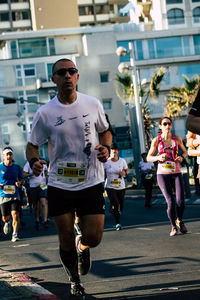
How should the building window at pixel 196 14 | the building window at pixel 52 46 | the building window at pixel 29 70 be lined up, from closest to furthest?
the building window at pixel 29 70 → the building window at pixel 52 46 → the building window at pixel 196 14

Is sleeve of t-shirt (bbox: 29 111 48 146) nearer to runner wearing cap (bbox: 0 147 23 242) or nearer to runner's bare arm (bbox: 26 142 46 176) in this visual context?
runner's bare arm (bbox: 26 142 46 176)

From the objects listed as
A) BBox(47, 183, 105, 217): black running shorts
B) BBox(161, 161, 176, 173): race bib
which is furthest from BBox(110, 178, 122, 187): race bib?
BBox(47, 183, 105, 217): black running shorts

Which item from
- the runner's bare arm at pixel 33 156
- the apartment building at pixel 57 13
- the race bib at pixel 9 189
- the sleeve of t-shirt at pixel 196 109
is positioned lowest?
the race bib at pixel 9 189

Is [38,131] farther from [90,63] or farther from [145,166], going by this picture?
[90,63]

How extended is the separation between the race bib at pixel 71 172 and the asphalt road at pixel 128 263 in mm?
1066

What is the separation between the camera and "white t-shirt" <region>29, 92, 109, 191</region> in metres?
5.74

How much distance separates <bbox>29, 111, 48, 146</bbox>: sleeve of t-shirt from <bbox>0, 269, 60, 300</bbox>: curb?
131 centimetres

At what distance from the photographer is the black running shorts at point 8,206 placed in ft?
42.6

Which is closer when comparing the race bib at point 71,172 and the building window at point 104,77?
the race bib at point 71,172

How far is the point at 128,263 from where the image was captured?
803cm

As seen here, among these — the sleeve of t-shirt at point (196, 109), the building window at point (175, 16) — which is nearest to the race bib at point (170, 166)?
the sleeve of t-shirt at point (196, 109)

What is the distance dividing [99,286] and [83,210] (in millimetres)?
1125

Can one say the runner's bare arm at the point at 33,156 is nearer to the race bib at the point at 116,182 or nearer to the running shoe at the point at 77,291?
the running shoe at the point at 77,291

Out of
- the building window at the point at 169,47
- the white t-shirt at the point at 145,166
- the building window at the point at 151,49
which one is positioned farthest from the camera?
the building window at the point at 169,47
